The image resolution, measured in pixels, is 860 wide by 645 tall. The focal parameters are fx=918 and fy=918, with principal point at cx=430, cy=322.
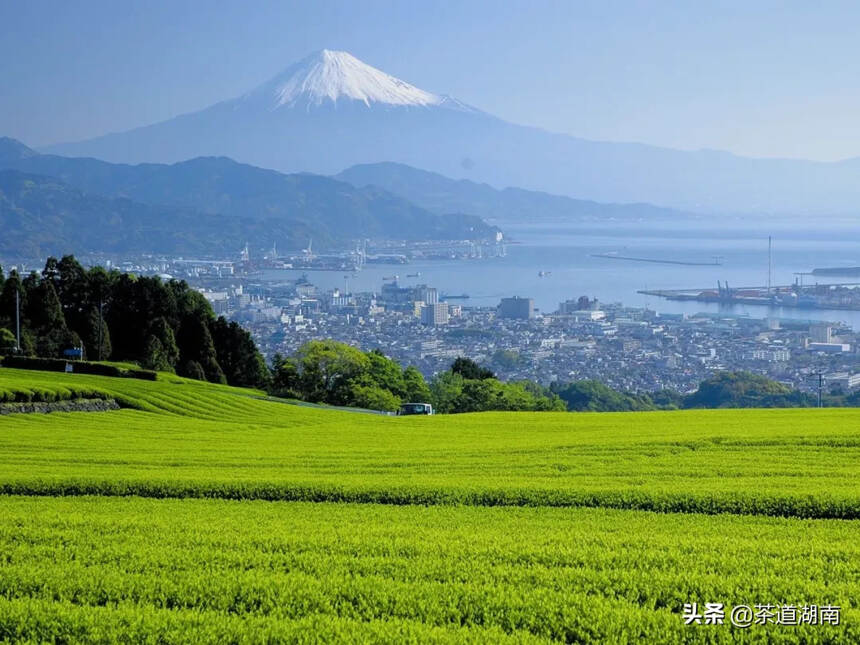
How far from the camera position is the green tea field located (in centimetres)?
616

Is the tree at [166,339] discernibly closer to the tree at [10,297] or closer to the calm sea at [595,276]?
the tree at [10,297]

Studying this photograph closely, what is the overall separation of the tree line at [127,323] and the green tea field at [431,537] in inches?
1134

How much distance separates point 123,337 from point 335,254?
139 metres

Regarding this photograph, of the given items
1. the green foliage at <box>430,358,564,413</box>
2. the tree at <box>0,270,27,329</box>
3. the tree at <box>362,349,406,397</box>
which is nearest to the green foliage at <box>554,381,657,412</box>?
the green foliage at <box>430,358,564,413</box>

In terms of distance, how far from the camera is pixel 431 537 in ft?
29.0

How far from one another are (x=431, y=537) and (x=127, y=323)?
47.9 metres

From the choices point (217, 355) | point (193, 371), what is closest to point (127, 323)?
point (217, 355)

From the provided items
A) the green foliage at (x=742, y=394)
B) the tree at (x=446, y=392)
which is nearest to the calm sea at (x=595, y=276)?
the green foliage at (x=742, y=394)

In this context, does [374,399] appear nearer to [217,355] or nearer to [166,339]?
[217,355]

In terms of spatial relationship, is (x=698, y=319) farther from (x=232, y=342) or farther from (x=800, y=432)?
(x=800, y=432)

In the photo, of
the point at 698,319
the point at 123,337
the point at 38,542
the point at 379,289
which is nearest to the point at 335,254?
the point at 379,289

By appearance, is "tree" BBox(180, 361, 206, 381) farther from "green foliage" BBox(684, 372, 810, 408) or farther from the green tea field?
"green foliage" BBox(684, 372, 810, 408)

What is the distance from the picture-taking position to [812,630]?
5.88 meters

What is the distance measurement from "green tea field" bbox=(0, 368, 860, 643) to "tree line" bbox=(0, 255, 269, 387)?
94.5 ft
